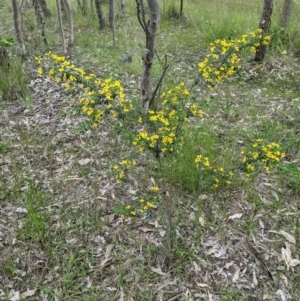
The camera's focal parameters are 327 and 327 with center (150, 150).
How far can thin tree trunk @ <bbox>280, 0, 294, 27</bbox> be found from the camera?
197 inches

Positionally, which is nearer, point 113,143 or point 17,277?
point 17,277

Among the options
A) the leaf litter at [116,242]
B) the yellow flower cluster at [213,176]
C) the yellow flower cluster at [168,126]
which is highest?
the yellow flower cluster at [168,126]

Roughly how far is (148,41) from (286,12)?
304 cm

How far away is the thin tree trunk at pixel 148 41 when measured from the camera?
2.98 metres

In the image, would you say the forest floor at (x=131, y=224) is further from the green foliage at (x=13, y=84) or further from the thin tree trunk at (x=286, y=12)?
the thin tree trunk at (x=286, y=12)

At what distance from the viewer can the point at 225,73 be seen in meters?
2.56

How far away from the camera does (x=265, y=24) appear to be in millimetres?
4637

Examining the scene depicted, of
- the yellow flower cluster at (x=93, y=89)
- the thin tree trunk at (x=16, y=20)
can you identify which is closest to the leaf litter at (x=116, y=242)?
the yellow flower cluster at (x=93, y=89)

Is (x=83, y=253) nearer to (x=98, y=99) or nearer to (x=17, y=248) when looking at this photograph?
(x=17, y=248)

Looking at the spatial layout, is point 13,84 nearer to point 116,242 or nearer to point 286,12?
point 116,242

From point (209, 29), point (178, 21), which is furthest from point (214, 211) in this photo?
point (178, 21)

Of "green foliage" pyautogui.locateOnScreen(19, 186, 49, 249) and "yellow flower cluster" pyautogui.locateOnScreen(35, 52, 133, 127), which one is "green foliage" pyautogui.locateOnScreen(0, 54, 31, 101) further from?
"yellow flower cluster" pyautogui.locateOnScreen(35, 52, 133, 127)

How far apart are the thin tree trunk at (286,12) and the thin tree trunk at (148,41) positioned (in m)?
2.81

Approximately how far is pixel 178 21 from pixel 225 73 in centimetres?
511
